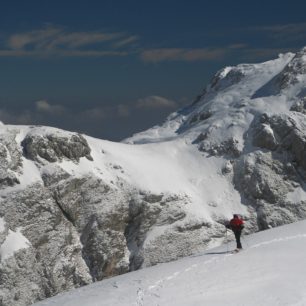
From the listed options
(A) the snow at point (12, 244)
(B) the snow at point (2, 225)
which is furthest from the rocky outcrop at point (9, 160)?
(A) the snow at point (12, 244)

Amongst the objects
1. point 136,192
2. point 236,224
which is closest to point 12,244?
point 136,192

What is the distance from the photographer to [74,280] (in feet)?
191

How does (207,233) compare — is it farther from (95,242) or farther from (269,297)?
(269,297)

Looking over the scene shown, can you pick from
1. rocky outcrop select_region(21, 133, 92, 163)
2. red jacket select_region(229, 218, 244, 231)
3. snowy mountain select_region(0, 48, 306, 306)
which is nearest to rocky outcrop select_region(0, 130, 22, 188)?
snowy mountain select_region(0, 48, 306, 306)

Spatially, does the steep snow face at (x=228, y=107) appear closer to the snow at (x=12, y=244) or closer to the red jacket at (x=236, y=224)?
the snow at (x=12, y=244)

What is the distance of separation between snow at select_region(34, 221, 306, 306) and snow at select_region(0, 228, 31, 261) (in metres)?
33.1

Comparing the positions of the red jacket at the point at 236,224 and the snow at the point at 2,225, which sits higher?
the snow at the point at 2,225

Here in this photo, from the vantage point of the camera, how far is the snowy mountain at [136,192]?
5862cm

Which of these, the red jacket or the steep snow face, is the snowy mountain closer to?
the steep snow face

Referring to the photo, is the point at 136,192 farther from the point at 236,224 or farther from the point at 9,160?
the point at 236,224

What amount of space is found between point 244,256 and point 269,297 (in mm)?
6350

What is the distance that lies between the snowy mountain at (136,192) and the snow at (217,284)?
34.0m

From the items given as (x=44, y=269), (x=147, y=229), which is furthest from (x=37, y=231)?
(x=147, y=229)

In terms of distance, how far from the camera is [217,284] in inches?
826
